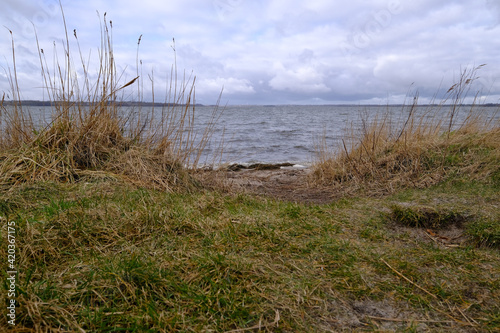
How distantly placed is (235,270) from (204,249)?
348 millimetres

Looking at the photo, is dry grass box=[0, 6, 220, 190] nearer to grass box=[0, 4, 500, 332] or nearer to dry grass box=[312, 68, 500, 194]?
grass box=[0, 4, 500, 332]

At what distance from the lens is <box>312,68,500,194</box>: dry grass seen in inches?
189

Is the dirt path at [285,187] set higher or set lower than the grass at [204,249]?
lower

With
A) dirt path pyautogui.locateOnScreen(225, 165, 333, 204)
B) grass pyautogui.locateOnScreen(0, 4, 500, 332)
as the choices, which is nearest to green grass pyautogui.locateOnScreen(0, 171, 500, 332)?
grass pyautogui.locateOnScreen(0, 4, 500, 332)

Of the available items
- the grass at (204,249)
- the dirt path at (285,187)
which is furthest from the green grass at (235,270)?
the dirt path at (285,187)

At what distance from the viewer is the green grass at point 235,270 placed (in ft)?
4.96

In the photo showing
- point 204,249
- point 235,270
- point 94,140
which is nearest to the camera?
point 235,270

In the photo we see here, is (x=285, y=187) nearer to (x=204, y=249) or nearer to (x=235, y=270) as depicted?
(x=204, y=249)

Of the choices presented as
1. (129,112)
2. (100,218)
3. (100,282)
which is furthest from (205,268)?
(129,112)

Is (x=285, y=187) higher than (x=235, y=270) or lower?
lower

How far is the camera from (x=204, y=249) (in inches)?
83.2

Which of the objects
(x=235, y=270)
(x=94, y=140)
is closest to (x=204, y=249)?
(x=235, y=270)

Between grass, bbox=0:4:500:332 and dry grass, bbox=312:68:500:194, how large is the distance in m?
0.35

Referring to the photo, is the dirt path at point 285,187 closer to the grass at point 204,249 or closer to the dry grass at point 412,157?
the dry grass at point 412,157
